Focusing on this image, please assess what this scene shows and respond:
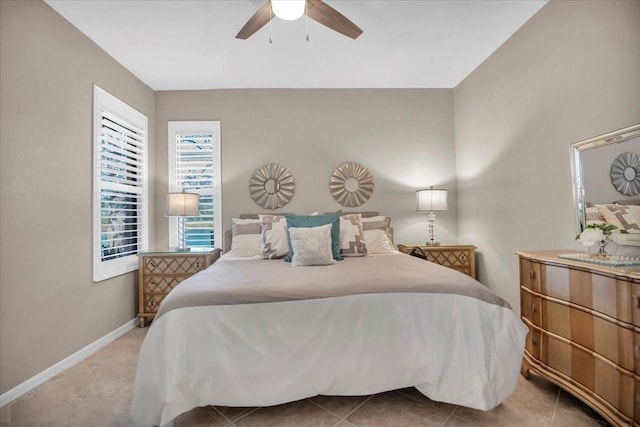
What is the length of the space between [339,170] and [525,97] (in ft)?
6.71

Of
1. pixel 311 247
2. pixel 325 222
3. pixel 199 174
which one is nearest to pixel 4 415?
pixel 311 247

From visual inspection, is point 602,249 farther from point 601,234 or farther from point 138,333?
point 138,333

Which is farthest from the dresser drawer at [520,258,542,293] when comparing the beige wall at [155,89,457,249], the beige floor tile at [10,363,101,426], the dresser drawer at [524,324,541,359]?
the beige floor tile at [10,363,101,426]

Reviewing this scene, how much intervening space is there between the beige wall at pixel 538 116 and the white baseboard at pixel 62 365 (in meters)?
3.94

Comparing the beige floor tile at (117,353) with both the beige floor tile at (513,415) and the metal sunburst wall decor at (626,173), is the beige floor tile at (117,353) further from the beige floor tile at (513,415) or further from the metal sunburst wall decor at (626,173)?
the metal sunburst wall decor at (626,173)

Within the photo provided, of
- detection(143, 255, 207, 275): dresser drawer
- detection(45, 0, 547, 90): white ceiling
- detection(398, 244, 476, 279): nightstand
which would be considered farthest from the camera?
detection(398, 244, 476, 279): nightstand

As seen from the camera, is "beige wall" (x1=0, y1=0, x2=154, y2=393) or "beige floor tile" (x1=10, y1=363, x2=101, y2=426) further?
"beige wall" (x1=0, y1=0, x2=154, y2=393)

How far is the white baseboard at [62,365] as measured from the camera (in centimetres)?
190

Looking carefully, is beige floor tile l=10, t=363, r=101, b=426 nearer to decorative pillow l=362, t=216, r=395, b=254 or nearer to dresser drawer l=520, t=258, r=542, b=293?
decorative pillow l=362, t=216, r=395, b=254

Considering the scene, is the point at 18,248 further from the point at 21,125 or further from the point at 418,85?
the point at 418,85

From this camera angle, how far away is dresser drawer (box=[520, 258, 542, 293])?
1.99 m

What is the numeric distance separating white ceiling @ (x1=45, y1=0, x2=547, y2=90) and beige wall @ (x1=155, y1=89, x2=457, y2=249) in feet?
0.61

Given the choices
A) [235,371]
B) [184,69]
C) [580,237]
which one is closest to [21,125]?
[184,69]

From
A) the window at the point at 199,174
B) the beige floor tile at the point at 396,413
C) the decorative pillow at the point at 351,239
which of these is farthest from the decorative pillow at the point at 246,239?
the beige floor tile at the point at 396,413
